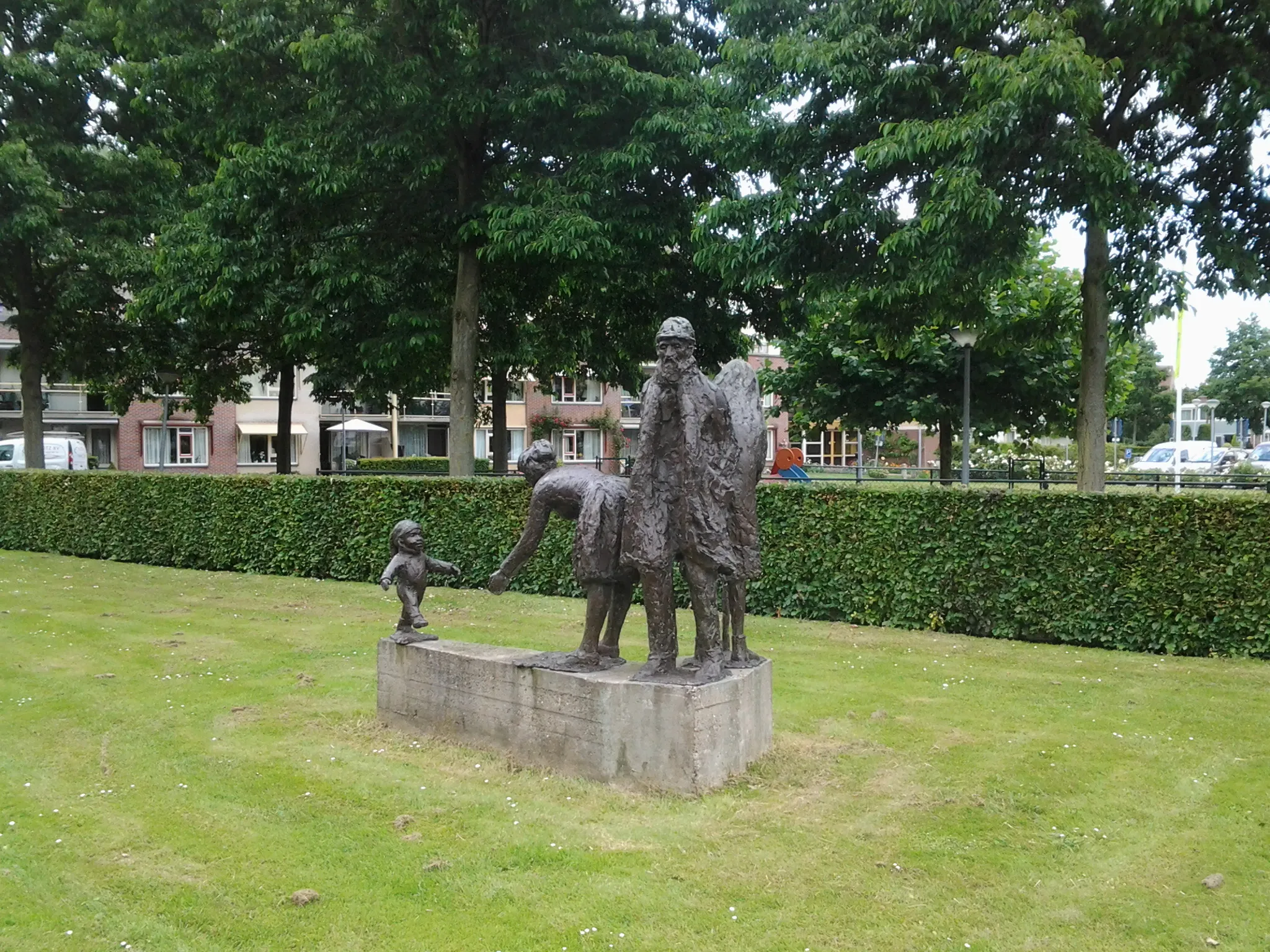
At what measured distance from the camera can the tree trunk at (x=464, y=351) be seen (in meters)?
16.9

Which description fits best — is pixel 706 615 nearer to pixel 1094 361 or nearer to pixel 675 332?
pixel 675 332

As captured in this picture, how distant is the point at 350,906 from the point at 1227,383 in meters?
70.0

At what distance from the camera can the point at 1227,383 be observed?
63.6 meters

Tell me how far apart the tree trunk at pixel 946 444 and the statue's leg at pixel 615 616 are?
56.7 ft

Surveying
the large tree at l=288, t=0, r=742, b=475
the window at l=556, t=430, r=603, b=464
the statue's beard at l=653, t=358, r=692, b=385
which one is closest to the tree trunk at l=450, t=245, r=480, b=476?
the large tree at l=288, t=0, r=742, b=475

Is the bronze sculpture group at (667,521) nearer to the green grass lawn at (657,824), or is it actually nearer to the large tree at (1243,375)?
the green grass lawn at (657,824)

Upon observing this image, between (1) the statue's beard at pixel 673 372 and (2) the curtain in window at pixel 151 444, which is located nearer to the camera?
(1) the statue's beard at pixel 673 372

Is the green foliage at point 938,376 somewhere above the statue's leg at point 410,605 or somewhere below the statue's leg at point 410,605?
above

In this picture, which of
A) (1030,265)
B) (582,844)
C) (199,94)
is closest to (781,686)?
(582,844)

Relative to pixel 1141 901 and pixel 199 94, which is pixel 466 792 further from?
pixel 199 94

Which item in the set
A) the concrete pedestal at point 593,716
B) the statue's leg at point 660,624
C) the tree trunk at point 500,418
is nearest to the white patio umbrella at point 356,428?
the tree trunk at point 500,418

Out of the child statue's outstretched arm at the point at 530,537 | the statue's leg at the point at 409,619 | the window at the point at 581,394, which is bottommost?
the statue's leg at the point at 409,619

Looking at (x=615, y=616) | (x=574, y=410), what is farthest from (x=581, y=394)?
(x=615, y=616)

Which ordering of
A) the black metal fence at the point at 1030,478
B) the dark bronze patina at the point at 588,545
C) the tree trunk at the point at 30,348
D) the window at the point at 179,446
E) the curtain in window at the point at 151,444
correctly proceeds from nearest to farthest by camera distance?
the dark bronze patina at the point at 588,545 < the black metal fence at the point at 1030,478 < the tree trunk at the point at 30,348 < the curtain in window at the point at 151,444 < the window at the point at 179,446
